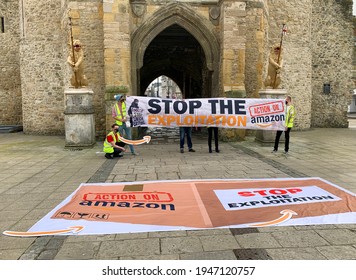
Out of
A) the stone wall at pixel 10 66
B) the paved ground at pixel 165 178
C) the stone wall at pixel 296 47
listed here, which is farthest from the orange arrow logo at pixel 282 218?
the stone wall at pixel 10 66

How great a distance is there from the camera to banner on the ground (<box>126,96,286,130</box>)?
9578mm

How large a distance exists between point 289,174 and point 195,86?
53.6 feet

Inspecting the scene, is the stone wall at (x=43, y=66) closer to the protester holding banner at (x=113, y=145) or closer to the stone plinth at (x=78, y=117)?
the stone plinth at (x=78, y=117)

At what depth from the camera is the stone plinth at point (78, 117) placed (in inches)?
403

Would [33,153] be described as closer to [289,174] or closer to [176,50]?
[289,174]

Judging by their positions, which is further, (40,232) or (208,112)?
(208,112)

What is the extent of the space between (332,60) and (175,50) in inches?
373

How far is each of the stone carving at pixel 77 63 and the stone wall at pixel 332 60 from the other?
1435 cm

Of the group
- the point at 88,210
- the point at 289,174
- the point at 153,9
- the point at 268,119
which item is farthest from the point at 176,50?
the point at 88,210

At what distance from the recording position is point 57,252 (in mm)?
3287

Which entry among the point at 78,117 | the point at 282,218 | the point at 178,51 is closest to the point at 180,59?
the point at 178,51

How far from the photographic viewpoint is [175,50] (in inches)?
815

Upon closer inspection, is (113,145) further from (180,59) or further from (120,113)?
(180,59)

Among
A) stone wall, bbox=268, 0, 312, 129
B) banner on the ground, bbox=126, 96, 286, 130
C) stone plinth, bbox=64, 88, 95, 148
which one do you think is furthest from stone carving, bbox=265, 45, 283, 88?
stone plinth, bbox=64, 88, 95, 148
